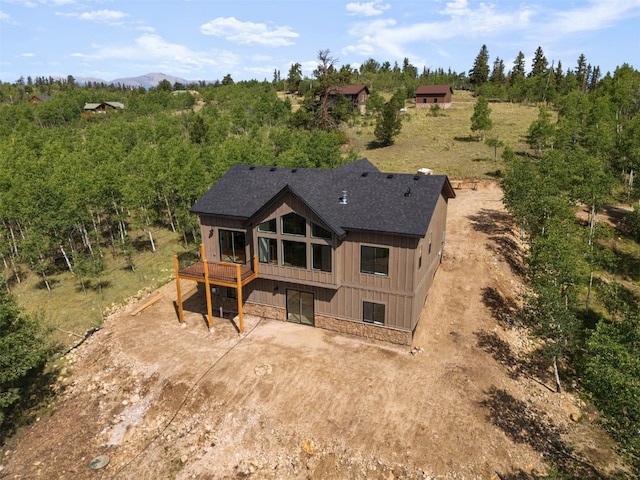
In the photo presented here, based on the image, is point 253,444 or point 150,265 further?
point 150,265

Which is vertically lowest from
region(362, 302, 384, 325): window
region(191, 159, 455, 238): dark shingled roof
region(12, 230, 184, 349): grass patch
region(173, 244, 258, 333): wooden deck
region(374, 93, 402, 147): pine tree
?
region(12, 230, 184, 349): grass patch

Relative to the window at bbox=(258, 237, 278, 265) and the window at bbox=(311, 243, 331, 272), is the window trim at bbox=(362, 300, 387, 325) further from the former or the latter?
the window at bbox=(258, 237, 278, 265)

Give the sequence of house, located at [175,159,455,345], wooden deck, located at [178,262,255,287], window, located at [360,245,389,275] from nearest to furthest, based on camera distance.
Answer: house, located at [175,159,455,345] < window, located at [360,245,389,275] < wooden deck, located at [178,262,255,287]

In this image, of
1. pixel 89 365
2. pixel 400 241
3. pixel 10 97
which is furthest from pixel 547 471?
pixel 10 97

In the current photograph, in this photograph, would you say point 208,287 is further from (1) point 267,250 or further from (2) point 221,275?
(1) point 267,250

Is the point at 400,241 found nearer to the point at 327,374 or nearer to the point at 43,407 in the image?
the point at 327,374

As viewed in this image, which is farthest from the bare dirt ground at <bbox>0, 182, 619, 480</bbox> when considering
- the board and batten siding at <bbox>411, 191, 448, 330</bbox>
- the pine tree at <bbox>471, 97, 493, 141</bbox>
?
the pine tree at <bbox>471, 97, 493, 141</bbox>

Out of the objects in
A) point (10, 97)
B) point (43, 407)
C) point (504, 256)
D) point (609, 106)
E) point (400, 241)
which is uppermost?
point (10, 97)

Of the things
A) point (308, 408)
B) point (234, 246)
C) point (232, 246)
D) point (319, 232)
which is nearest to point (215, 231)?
point (232, 246)
